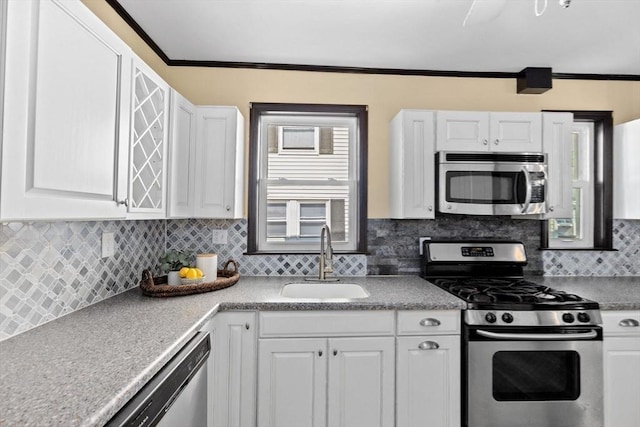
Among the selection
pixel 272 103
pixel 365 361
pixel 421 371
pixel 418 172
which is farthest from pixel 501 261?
pixel 272 103

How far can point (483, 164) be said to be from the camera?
2.28 metres

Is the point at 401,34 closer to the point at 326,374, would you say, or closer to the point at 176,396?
the point at 326,374

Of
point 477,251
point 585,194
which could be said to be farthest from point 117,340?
point 585,194

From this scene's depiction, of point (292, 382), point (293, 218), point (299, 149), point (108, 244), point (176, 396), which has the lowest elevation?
point (292, 382)

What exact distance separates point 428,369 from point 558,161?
5.36 feet

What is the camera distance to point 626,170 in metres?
2.55

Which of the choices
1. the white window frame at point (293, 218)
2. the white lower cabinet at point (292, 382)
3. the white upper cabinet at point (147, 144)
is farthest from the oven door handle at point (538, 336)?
the white upper cabinet at point (147, 144)

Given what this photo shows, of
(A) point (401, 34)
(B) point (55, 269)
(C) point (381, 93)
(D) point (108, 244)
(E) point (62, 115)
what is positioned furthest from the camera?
(C) point (381, 93)

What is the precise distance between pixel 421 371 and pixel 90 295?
5.63ft

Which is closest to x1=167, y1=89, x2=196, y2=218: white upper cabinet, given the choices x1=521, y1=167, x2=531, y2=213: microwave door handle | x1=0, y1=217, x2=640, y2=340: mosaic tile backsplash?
x1=0, y1=217, x2=640, y2=340: mosaic tile backsplash

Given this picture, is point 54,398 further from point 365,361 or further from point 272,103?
point 272,103

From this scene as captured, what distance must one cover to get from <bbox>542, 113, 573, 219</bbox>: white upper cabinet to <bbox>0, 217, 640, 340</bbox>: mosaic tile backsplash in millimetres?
327

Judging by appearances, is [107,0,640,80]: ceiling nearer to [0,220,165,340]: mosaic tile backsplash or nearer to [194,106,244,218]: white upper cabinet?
[194,106,244,218]: white upper cabinet

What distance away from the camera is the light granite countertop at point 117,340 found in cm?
84
